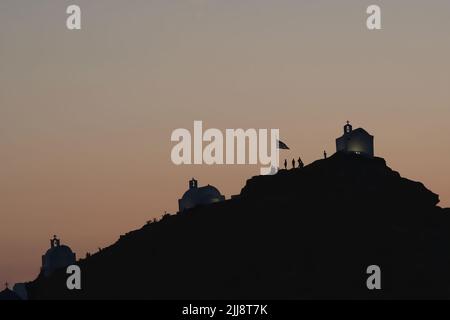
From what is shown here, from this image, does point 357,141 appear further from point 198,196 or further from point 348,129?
point 198,196

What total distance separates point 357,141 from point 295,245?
19.0 m

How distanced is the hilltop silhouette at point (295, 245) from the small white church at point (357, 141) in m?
2.22

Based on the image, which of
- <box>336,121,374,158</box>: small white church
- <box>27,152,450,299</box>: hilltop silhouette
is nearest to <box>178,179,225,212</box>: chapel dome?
<box>27,152,450,299</box>: hilltop silhouette

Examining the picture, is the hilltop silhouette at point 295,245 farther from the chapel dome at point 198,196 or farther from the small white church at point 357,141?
the chapel dome at point 198,196

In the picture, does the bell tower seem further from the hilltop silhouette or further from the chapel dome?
the chapel dome

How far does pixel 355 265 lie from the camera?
6334 inches

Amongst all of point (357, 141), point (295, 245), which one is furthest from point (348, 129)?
point (295, 245)

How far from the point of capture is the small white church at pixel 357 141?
6954 inches

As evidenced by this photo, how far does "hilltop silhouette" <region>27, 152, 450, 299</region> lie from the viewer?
160 metres
